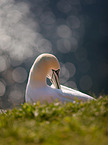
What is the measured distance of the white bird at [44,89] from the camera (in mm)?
5379

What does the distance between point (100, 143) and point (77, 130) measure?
44cm

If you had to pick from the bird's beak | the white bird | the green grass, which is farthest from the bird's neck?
the green grass

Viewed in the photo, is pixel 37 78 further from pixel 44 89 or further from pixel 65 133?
pixel 65 133

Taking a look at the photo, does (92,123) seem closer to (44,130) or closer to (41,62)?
(44,130)

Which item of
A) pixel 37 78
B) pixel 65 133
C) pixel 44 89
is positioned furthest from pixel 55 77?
pixel 65 133

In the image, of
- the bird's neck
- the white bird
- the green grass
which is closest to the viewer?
the green grass

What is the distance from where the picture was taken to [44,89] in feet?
17.9

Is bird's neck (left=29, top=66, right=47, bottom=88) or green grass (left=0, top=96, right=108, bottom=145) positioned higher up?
bird's neck (left=29, top=66, right=47, bottom=88)

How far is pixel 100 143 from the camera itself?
86.6 inches

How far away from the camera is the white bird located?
5379 mm

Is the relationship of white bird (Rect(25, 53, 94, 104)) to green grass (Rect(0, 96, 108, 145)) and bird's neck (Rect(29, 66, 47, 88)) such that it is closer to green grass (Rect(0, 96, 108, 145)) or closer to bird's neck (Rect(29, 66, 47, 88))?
bird's neck (Rect(29, 66, 47, 88))

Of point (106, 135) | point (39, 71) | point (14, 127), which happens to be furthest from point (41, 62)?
point (106, 135)

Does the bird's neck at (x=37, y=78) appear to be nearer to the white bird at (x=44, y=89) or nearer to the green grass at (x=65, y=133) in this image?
the white bird at (x=44, y=89)

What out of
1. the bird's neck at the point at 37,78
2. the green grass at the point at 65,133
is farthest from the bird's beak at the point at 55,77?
the green grass at the point at 65,133
